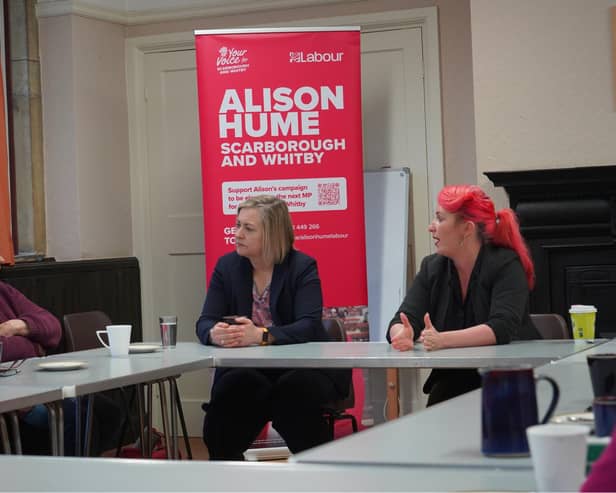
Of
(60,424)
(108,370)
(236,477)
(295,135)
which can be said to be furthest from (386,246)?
(236,477)

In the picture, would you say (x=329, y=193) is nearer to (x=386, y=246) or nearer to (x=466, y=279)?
(x=386, y=246)

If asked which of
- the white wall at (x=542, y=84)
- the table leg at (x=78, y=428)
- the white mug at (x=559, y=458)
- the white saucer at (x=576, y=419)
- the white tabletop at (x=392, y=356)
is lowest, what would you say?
the table leg at (x=78, y=428)

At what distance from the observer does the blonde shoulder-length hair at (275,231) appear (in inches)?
161

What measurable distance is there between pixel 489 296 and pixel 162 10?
3.44m

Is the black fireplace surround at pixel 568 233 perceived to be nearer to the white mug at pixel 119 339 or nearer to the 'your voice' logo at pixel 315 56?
the 'your voice' logo at pixel 315 56

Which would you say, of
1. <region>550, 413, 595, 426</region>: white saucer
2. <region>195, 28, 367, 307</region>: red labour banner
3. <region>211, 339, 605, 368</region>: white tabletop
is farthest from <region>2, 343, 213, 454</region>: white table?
<region>195, 28, 367, 307</region>: red labour banner

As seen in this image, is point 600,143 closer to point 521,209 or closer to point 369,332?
point 521,209

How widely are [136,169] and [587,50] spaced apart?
2.84 meters

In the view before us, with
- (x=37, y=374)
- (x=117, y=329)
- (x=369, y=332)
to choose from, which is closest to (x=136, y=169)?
(x=369, y=332)

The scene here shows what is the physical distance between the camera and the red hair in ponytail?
374cm

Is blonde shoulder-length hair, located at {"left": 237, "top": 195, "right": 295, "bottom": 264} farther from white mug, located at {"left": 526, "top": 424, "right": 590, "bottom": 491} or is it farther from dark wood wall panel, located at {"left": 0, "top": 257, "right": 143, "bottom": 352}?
white mug, located at {"left": 526, "top": 424, "right": 590, "bottom": 491}

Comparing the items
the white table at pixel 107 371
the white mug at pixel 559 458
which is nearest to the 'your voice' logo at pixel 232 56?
the white table at pixel 107 371

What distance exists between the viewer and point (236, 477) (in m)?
1.57

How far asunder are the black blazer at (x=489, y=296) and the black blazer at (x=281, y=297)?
0.37 metres
